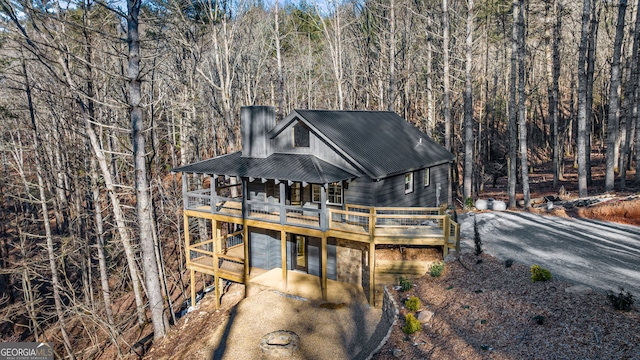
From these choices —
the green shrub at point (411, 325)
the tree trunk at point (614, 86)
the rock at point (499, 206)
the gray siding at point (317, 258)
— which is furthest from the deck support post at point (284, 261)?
the tree trunk at point (614, 86)

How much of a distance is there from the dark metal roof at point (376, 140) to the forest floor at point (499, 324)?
4.58 meters

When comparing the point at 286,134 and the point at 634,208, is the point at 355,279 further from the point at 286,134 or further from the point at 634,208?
the point at 634,208

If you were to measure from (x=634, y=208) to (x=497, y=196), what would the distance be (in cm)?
1197

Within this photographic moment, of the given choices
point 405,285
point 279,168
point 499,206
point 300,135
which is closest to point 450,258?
point 405,285

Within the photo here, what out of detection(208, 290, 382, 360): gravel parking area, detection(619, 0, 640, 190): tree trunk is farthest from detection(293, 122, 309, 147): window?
detection(619, 0, 640, 190): tree trunk

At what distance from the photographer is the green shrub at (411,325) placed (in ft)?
36.9

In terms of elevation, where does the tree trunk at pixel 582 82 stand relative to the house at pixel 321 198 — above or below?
above

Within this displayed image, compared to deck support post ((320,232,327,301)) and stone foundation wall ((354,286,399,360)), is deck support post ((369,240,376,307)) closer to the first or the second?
stone foundation wall ((354,286,399,360))

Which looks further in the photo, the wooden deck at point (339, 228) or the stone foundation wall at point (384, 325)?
the wooden deck at point (339, 228)

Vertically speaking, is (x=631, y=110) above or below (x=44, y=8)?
below

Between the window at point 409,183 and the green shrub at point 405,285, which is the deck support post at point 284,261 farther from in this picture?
the window at point 409,183

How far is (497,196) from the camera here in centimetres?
3014

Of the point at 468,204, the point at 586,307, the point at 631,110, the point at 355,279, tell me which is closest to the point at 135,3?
the point at 355,279

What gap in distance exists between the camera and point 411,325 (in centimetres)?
1126
